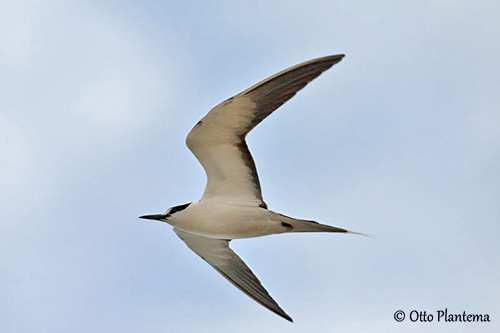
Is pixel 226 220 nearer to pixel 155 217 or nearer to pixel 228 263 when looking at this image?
pixel 155 217

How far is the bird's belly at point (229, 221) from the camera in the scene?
37.4ft

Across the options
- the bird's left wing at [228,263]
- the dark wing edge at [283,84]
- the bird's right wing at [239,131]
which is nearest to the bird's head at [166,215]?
the bird's right wing at [239,131]

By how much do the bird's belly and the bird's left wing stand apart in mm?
888

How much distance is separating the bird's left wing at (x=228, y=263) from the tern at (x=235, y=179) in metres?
0.09

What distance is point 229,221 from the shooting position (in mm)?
11469

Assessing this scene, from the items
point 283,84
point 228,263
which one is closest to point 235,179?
point 228,263

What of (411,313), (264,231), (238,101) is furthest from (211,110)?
(411,313)

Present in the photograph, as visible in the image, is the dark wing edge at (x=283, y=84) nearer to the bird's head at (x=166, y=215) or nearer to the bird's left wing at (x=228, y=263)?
the bird's head at (x=166, y=215)

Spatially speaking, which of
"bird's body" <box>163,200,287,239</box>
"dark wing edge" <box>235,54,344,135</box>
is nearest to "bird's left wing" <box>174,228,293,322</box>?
"bird's body" <box>163,200,287,239</box>

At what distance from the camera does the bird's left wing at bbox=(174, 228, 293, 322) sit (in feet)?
40.5

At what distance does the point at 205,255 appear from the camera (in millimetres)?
12742

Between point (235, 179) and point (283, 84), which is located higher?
point (283, 84)

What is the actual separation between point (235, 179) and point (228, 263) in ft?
5.35

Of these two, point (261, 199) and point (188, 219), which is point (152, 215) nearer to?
point (188, 219)
